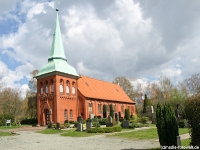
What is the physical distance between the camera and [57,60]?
4194cm

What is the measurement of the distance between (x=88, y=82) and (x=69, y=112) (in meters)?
10.7

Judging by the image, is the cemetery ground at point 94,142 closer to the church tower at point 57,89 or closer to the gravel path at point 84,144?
the gravel path at point 84,144

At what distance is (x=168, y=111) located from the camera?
10797 mm

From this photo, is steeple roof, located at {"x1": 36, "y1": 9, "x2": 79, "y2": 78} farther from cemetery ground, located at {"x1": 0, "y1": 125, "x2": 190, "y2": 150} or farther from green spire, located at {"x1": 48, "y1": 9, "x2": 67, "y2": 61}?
cemetery ground, located at {"x1": 0, "y1": 125, "x2": 190, "y2": 150}

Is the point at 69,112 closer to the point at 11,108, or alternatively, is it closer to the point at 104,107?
the point at 104,107

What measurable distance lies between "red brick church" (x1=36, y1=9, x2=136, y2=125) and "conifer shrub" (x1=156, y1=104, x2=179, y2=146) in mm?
29915

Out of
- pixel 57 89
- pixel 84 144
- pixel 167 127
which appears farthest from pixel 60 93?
pixel 167 127

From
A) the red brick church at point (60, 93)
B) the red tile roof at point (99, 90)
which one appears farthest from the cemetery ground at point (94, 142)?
the red tile roof at point (99, 90)

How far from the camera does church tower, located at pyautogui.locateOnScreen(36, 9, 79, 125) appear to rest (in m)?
39.6

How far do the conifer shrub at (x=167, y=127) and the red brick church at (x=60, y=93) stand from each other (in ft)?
98.1

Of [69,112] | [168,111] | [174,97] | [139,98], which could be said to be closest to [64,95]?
[69,112]

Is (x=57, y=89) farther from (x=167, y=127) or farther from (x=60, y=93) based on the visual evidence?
(x=167, y=127)

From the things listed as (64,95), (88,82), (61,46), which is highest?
(61,46)

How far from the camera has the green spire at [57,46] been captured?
4259 cm
